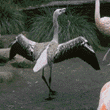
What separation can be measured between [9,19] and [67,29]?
2875 mm

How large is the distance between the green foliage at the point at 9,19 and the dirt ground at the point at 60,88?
2639 millimetres

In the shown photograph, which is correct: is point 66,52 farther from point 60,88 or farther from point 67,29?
point 67,29

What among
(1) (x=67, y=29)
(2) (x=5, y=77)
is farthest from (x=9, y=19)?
(2) (x=5, y=77)

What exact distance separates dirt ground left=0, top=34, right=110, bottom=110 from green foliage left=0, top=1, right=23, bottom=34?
2639mm

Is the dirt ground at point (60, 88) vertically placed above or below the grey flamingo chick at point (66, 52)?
below

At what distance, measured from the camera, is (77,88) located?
13.9 ft

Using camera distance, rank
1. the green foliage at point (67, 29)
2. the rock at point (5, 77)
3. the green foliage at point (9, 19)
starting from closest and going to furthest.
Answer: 1. the rock at point (5, 77)
2. the green foliage at point (67, 29)
3. the green foliage at point (9, 19)

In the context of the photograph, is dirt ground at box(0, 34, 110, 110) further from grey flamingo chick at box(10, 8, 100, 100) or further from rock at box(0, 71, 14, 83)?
grey flamingo chick at box(10, 8, 100, 100)

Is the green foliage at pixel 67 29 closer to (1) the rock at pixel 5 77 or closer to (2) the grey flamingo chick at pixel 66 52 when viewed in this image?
(1) the rock at pixel 5 77

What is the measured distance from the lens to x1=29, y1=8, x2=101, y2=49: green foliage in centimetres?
657

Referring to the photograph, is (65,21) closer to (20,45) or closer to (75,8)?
(75,8)

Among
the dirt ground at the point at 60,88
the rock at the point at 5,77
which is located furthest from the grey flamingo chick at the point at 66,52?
the rock at the point at 5,77

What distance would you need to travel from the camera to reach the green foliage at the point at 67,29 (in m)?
6.57

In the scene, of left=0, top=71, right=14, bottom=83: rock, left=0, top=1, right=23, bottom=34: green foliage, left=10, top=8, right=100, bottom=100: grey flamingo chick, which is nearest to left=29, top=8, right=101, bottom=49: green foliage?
left=0, top=1, right=23, bottom=34: green foliage
